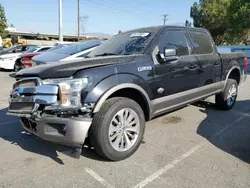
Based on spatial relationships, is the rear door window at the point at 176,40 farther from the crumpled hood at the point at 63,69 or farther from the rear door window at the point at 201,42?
the crumpled hood at the point at 63,69

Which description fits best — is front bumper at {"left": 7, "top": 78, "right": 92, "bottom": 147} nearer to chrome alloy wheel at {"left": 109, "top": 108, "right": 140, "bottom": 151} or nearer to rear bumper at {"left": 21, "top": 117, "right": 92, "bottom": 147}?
rear bumper at {"left": 21, "top": 117, "right": 92, "bottom": 147}

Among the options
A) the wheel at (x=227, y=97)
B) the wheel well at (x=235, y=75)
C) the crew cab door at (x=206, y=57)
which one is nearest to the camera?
the crew cab door at (x=206, y=57)

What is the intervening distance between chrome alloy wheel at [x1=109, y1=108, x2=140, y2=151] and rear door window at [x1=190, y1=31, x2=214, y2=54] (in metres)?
2.13

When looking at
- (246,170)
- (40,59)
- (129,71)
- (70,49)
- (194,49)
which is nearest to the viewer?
(246,170)

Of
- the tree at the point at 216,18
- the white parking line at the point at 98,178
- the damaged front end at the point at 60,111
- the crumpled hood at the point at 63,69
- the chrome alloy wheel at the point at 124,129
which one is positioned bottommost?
the white parking line at the point at 98,178

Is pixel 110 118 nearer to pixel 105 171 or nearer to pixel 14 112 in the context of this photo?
pixel 105 171

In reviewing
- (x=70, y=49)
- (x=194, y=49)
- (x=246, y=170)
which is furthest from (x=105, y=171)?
(x=70, y=49)

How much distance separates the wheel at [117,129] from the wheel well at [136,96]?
164mm

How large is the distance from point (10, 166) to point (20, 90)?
1.01 m

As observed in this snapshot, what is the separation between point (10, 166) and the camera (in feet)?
10.2

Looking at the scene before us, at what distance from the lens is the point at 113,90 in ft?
9.90

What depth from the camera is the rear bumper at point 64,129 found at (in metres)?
2.73

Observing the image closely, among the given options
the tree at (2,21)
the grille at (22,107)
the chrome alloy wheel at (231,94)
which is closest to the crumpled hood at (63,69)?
the grille at (22,107)

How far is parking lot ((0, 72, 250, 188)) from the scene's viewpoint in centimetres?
274
